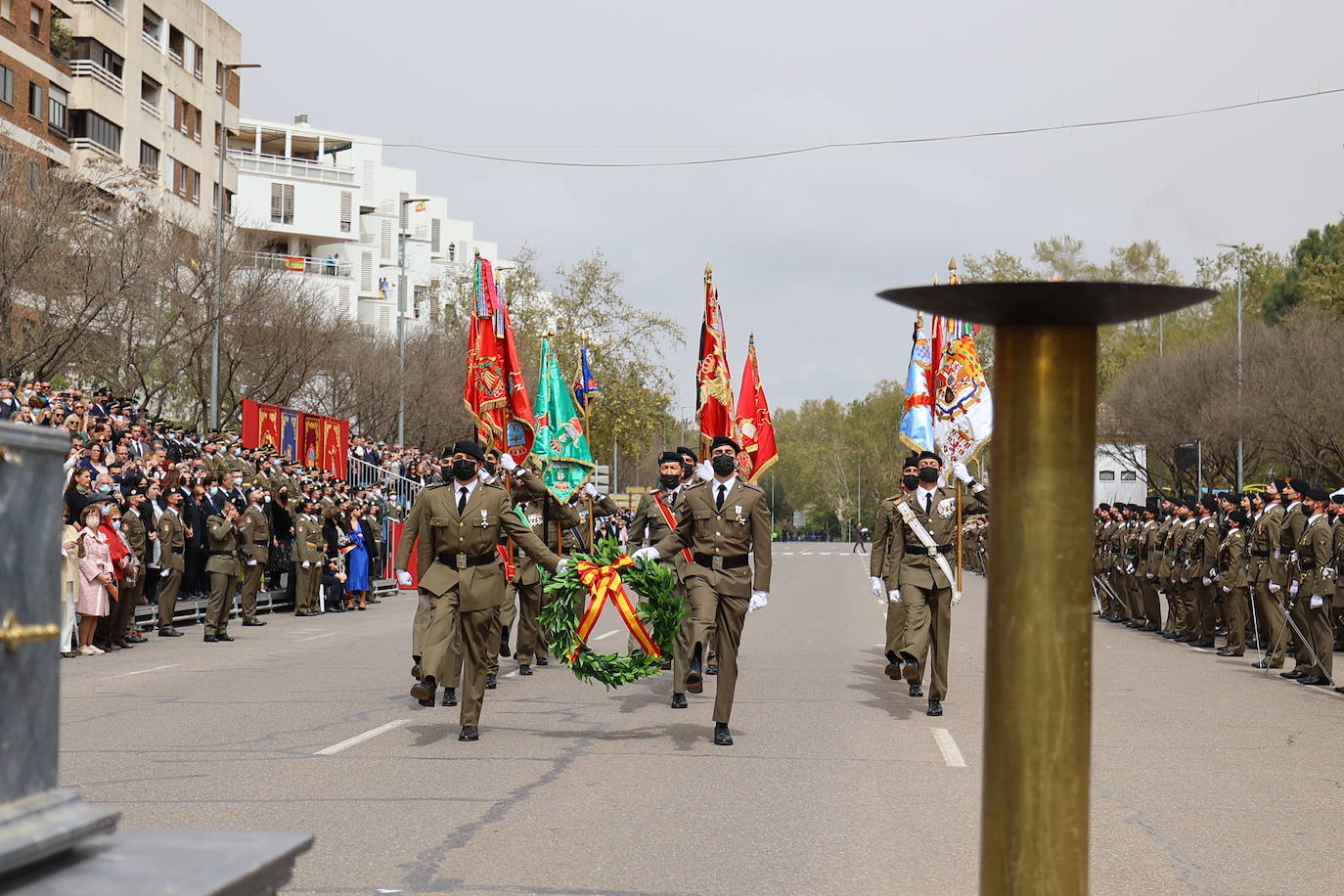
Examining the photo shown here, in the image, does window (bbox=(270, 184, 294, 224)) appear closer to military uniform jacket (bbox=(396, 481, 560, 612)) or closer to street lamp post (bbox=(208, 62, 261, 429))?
street lamp post (bbox=(208, 62, 261, 429))

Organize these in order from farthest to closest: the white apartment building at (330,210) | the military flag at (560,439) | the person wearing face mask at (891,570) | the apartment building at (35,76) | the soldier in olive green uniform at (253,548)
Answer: the white apartment building at (330,210), the apartment building at (35,76), the soldier in olive green uniform at (253,548), the military flag at (560,439), the person wearing face mask at (891,570)

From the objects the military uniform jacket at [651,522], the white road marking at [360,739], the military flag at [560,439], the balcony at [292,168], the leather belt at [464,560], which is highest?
the balcony at [292,168]

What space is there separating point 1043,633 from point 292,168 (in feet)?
259

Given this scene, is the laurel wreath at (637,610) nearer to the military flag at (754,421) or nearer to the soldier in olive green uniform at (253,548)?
the military flag at (754,421)

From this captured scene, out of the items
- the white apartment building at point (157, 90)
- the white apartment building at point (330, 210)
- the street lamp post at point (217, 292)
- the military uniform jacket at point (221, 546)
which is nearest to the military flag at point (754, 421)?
the military uniform jacket at point (221, 546)

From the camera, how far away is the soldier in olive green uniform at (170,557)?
64.4 feet

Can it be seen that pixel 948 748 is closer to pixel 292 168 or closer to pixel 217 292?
pixel 217 292

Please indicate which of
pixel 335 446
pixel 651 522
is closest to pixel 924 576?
pixel 651 522

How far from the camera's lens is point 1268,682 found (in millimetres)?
15711

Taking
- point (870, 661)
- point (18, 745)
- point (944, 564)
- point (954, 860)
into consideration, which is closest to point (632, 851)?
point (954, 860)

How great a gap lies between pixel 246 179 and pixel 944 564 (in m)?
67.7

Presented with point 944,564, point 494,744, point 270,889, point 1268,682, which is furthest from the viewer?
point 1268,682

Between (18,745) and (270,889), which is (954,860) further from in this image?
(18,745)

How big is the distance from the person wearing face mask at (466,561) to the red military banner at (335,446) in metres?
23.5
